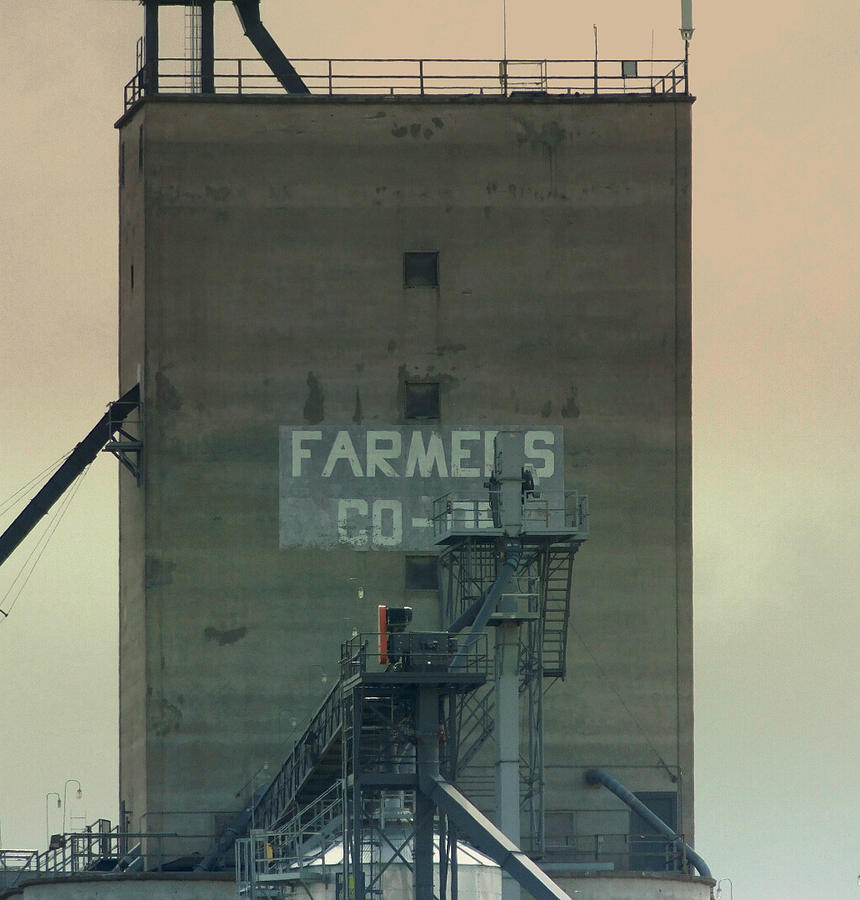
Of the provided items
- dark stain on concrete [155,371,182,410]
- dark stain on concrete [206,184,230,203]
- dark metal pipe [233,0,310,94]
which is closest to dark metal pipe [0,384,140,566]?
dark stain on concrete [155,371,182,410]

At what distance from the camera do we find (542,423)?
9419cm

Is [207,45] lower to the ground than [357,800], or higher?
higher

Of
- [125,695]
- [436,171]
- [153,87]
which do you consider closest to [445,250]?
[436,171]

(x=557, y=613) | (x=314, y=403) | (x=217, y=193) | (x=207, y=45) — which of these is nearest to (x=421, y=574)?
(x=557, y=613)

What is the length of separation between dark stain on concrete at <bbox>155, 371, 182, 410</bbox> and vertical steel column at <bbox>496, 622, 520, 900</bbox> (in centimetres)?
1605

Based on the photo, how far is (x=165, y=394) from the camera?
93.9 meters

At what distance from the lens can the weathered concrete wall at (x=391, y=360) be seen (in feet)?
304

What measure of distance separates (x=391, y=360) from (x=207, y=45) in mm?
11913

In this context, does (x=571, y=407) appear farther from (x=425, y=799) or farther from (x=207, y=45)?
(x=425, y=799)

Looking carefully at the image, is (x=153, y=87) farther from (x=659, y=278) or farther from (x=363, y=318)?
(x=659, y=278)

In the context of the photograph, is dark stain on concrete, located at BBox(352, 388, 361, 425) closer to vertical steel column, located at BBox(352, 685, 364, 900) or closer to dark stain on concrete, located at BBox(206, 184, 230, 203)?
dark stain on concrete, located at BBox(206, 184, 230, 203)

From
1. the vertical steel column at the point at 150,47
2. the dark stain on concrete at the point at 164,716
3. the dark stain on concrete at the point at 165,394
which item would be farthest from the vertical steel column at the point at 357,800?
the vertical steel column at the point at 150,47

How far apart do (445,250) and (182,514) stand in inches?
421

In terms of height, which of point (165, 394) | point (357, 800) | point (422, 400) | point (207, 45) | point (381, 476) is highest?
point (207, 45)
